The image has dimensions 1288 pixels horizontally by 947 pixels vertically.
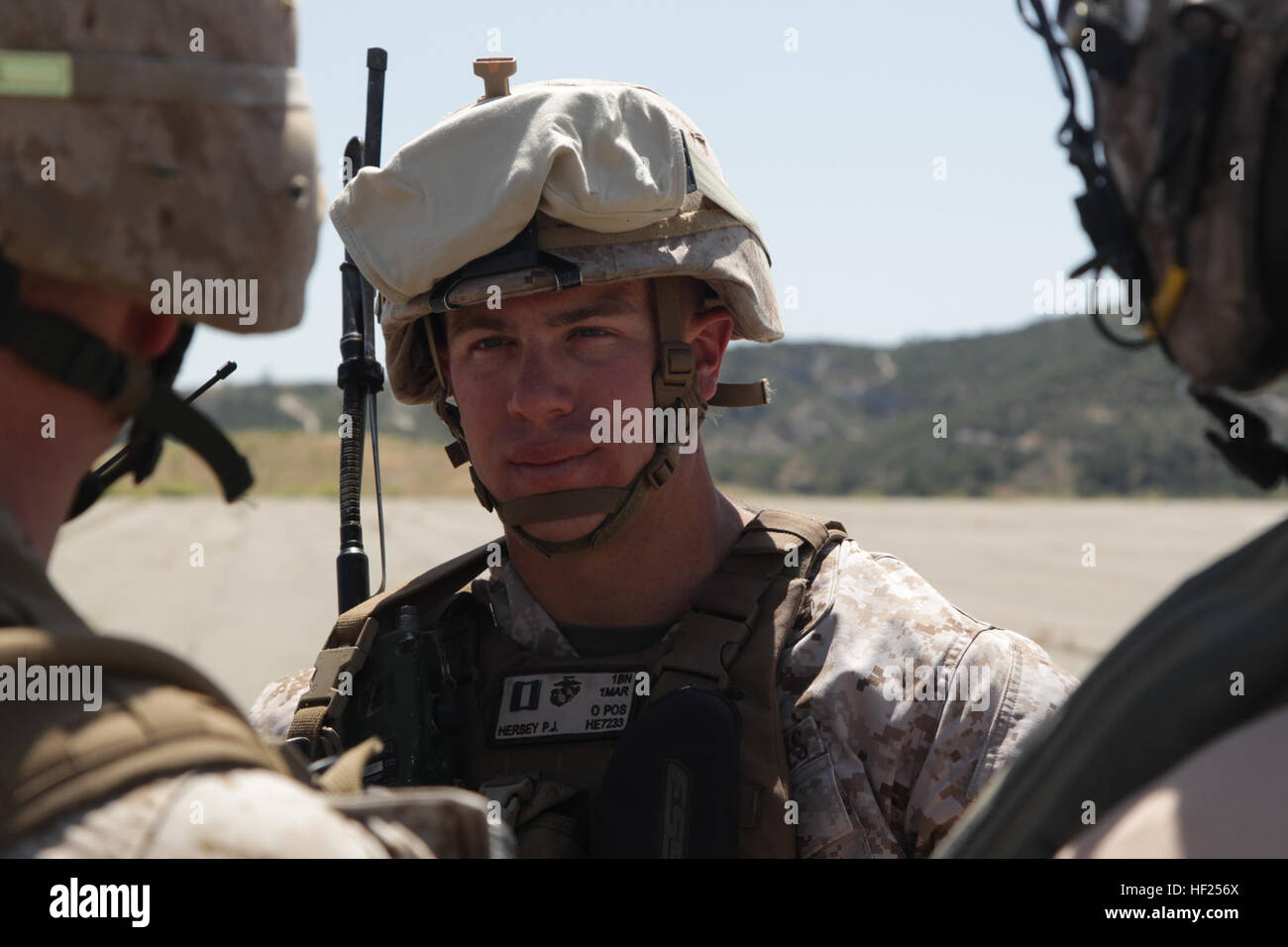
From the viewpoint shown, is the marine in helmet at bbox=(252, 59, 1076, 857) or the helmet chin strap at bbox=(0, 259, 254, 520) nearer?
the helmet chin strap at bbox=(0, 259, 254, 520)

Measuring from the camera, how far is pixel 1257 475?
5.64 feet

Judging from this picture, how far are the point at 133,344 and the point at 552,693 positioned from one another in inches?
76.0

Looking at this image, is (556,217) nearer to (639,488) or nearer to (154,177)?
(639,488)

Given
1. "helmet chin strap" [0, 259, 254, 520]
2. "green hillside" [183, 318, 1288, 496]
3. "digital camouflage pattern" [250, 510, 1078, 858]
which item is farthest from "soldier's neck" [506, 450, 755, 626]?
"green hillside" [183, 318, 1288, 496]

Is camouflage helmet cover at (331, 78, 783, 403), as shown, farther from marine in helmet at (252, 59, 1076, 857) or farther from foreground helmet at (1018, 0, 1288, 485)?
foreground helmet at (1018, 0, 1288, 485)

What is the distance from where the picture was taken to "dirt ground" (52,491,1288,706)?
58.9 feet

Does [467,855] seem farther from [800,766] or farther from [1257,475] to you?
[800,766]

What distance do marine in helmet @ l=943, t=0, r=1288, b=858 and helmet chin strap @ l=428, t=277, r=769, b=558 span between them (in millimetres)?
1887

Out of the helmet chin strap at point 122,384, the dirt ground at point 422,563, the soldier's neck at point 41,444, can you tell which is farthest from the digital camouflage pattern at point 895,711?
the dirt ground at point 422,563

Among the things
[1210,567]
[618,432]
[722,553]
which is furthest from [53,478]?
[722,553]

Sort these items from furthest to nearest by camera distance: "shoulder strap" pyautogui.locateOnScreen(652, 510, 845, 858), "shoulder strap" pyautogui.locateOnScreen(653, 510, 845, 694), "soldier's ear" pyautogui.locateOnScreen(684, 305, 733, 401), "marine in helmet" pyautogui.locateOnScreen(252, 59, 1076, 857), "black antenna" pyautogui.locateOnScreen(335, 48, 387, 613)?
"black antenna" pyautogui.locateOnScreen(335, 48, 387, 613) < "soldier's ear" pyautogui.locateOnScreen(684, 305, 733, 401) < "shoulder strap" pyautogui.locateOnScreen(653, 510, 845, 694) < "marine in helmet" pyautogui.locateOnScreen(252, 59, 1076, 857) < "shoulder strap" pyautogui.locateOnScreen(652, 510, 845, 858)

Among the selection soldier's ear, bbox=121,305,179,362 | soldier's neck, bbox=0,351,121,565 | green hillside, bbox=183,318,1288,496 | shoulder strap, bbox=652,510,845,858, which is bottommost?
green hillside, bbox=183,318,1288,496

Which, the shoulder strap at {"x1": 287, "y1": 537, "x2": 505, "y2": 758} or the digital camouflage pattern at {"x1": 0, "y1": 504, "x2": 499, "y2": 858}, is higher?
the digital camouflage pattern at {"x1": 0, "y1": 504, "x2": 499, "y2": 858}
